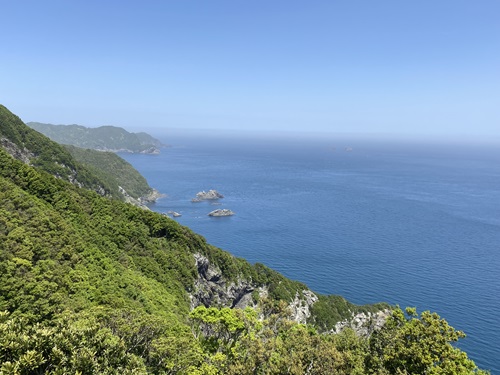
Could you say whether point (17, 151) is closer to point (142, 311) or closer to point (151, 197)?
point (142, 311)

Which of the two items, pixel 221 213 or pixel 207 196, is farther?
pixel 207 196

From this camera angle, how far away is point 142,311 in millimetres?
30344

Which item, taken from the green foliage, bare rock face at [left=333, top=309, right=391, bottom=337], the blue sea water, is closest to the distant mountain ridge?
the blue sea water

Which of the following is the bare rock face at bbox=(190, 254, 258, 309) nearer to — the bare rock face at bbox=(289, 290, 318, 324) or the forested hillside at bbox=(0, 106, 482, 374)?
the forested hillside at bbox=(0, 106, 482, 374)

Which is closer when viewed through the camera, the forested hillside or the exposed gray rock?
the forested hillside

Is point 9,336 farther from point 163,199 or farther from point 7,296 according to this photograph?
point 163,199

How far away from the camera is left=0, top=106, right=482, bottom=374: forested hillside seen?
18031 mm

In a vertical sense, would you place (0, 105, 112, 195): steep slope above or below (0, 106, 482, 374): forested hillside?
above

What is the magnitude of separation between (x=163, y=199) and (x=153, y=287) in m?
151

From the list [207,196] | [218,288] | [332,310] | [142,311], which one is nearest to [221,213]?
[207,196]

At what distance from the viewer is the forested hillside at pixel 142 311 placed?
710 inches

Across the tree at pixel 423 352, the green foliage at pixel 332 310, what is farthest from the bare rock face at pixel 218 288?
the tree at pixel 423 352

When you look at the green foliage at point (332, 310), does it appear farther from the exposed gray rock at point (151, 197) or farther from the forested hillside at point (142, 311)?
the exposed gray rock at point (151, 197)

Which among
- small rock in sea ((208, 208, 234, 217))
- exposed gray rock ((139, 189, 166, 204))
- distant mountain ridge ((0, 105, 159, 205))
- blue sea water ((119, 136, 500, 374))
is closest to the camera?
blue sea water ((119, 136, 500, 374))
